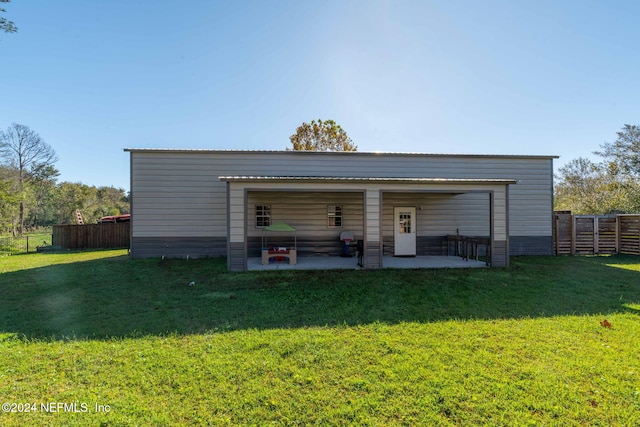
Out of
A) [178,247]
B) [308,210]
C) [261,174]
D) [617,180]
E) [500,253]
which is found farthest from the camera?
[617,180]

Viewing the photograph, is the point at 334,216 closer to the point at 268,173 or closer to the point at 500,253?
the point at 268,173

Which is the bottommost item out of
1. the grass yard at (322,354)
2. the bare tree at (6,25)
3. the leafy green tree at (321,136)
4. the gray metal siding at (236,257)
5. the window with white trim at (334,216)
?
the grass yard at (322,354)

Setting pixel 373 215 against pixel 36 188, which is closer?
pixel 373 215

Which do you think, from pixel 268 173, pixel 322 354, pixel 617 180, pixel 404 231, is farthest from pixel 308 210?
pixel 617 180

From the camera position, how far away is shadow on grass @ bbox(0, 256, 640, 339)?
421cm

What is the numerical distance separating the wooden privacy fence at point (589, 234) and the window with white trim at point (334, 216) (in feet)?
29.4

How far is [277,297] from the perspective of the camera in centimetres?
544

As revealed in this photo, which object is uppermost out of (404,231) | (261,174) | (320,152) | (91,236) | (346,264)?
(320,152)

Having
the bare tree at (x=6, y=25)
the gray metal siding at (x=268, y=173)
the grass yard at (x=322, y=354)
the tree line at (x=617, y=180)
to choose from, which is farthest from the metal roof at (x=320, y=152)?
the tree line at (x=617, y=180)

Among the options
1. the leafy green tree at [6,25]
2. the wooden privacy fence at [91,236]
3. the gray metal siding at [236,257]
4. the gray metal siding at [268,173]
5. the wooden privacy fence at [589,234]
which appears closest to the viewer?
the leafy green tree at [6,25]

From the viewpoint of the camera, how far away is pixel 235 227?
766 centimetres

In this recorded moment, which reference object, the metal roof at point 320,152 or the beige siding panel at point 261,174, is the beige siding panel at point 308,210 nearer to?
the beige siding panel at point 261,174

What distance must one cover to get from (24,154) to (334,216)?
106ft

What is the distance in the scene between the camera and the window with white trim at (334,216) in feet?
35.2
